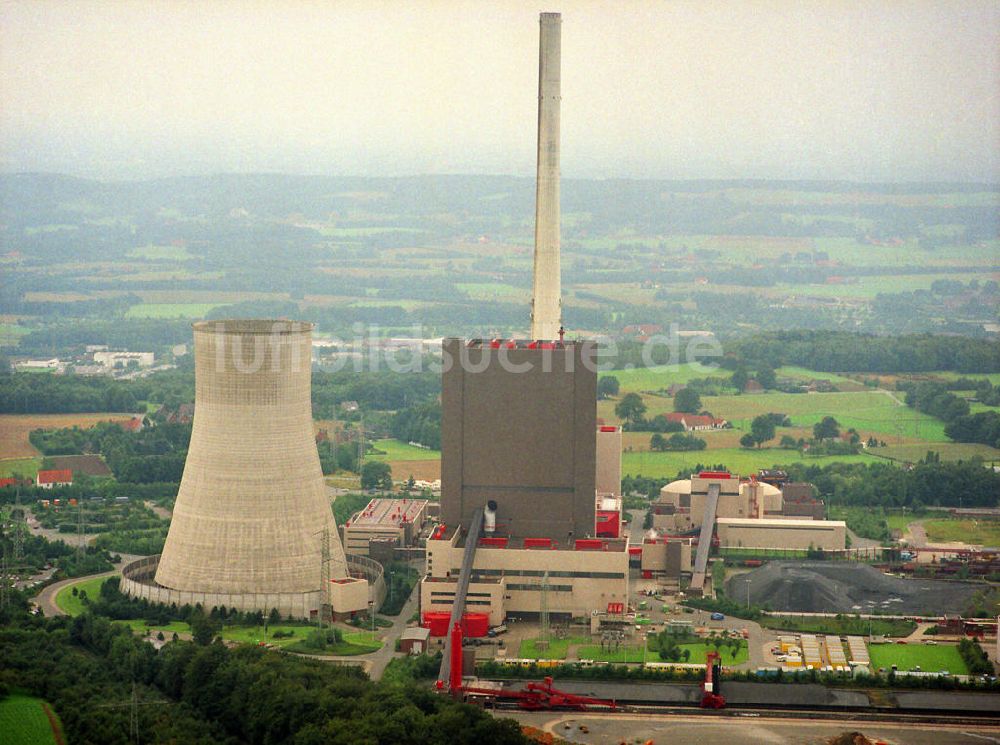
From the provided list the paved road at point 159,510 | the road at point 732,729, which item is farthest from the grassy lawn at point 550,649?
the paved road at point 159,510

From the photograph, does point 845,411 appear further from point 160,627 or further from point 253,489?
point 160,627

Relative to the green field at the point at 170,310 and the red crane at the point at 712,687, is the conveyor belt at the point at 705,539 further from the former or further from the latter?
the green field at the point at 170,310

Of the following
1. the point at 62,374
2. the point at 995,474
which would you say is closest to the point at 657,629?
the point at 995,474

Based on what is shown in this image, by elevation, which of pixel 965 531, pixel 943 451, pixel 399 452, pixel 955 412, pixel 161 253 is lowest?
pixel 965 531

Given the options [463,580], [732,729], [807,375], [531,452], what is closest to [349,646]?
[463,580]

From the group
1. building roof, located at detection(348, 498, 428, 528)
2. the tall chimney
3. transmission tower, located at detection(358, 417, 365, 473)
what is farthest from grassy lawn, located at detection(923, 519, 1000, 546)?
transmission tower, located at detection(358, 417, 365, 473)

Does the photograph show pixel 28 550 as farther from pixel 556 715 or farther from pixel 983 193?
pixel 983 193
